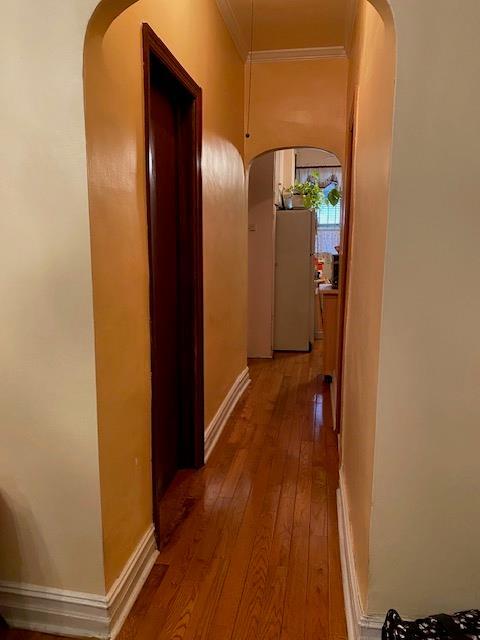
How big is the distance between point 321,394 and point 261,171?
2.50 m

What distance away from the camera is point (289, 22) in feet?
11.5

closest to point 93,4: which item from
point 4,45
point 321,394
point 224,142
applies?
point 4,45

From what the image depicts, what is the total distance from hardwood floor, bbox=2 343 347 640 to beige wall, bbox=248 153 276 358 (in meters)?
2.00

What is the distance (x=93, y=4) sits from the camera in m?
1.40

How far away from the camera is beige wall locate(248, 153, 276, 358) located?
528 cm

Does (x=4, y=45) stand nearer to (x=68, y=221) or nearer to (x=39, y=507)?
(x=68, y=221)

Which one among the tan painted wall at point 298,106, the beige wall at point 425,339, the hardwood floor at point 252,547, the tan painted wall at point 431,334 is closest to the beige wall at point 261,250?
the tan painted wall at point 298,106

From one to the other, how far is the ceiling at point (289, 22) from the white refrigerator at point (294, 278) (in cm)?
204

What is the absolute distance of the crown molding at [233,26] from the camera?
10.5 ft

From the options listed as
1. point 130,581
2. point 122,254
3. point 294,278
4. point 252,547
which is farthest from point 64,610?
point 294,278

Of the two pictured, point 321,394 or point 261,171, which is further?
point 261,171

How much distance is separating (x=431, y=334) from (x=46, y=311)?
116 centimetres

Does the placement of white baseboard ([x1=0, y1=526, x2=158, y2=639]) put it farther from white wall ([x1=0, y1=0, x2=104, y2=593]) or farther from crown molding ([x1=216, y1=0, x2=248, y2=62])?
crown molding ([x1=216, y1=0, x2=248, y2=62])

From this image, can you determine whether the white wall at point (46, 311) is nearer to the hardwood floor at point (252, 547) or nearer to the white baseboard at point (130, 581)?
the white baseboard at point (130, 581)
